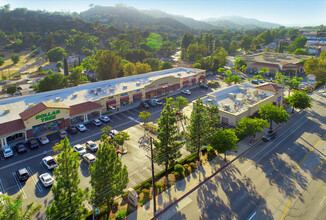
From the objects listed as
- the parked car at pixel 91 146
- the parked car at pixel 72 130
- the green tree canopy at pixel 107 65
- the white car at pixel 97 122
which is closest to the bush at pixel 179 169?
the parked car at pixel 91 146

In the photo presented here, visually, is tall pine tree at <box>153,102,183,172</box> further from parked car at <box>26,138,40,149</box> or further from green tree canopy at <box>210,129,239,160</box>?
parked car at <box>26,138,40,149</box>

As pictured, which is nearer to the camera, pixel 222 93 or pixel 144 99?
pixel 222 93

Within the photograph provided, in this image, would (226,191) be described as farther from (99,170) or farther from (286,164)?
(99,170)

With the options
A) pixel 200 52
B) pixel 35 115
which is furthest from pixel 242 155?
pixel 200 52

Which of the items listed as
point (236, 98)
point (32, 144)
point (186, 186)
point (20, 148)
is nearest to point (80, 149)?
point (32, 144)

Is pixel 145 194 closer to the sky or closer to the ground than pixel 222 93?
closer to the ground

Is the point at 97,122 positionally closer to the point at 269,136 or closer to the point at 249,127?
the point at 249,127

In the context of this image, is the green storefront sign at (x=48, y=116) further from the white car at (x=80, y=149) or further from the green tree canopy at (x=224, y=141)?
the green tree canopy at (x=224, y=141)

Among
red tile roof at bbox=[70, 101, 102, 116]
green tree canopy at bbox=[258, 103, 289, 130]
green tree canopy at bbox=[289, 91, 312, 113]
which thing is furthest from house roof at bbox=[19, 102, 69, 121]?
green tree canopy at bbox=[289, 91, 312, 113]
